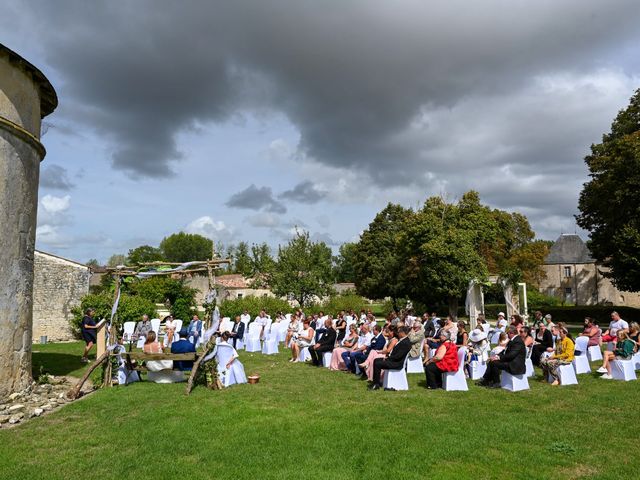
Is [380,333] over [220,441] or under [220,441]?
over

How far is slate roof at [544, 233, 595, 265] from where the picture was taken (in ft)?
200

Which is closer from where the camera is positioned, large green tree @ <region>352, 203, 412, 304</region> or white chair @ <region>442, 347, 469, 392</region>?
white chair @ <region>442, 347, 469, 392</region>

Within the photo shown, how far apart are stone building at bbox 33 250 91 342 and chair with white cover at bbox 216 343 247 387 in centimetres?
1651

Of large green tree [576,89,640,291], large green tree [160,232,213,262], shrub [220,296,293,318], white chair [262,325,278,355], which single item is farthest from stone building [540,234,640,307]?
large green tree [160,232,213,262]

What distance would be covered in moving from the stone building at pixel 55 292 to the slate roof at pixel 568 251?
54.3 m

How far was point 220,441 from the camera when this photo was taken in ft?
23.2

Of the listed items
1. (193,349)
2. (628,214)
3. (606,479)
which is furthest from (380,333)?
(628,214)

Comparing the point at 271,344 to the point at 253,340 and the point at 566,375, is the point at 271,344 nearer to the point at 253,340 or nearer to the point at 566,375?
the point at 253,340

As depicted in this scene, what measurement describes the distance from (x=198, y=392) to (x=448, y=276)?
26.4 m

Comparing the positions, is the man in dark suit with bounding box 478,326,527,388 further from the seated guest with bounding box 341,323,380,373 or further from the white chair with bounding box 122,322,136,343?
the white chair with bounding box 122,322,136,343

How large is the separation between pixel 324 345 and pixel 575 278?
54.8 m

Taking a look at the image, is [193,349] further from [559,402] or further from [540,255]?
[540,255]

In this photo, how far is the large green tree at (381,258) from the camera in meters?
44.7

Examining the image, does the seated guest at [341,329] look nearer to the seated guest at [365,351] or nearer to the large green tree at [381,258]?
the seated guest at [365,351]
